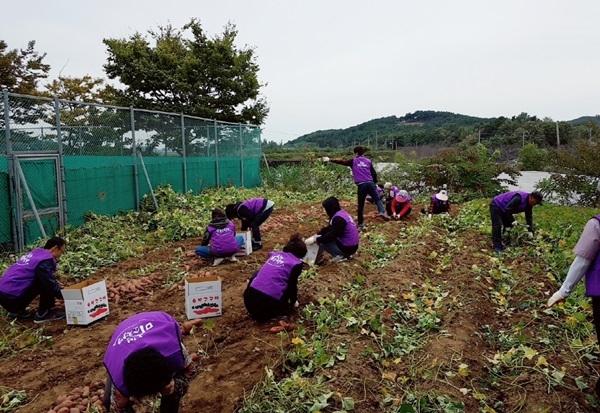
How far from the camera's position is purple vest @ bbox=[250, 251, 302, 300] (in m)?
4.41

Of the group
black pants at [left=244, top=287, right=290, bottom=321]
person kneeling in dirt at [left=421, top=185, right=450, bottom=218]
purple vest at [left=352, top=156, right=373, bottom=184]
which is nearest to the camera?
black pants at [left=244, top=287, right=290, bottom=321]

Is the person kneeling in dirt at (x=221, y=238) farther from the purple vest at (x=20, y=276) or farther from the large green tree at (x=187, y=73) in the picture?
the large green tree at (x=187, y=73)

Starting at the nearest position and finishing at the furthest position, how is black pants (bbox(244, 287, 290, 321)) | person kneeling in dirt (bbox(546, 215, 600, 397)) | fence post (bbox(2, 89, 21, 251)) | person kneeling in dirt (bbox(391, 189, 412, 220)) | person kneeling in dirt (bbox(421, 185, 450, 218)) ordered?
person kneeling in dirt (bbox(546, 215, 600, 397)), black pants (bbox(244, 287, 290, 321)), fence post (bbox(2, 89, 21, 251)), person kneeling in dirt (bbox(391, 189, 412, 220)), person kneeling in dirt (bbox(421, 185, 450, 218))

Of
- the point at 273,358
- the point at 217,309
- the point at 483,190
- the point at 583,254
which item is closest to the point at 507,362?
the point at 583,254

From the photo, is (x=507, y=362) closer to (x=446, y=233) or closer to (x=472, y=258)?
(x=472, y=258)

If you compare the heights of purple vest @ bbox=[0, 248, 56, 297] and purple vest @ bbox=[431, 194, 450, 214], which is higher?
purple vest @ bbox=[431, 194, 450, 214]

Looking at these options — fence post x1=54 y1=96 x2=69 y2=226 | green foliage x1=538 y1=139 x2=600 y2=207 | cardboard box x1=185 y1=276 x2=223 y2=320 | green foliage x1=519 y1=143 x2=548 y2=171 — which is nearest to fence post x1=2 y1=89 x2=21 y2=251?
fence post x1=54 y1=96 x2=69 y2=226

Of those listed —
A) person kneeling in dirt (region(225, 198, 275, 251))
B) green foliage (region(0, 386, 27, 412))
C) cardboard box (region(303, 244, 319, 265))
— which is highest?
person kneeling in dirt (region(225, 198, 275, 251))

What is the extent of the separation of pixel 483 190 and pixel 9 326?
45.1ft

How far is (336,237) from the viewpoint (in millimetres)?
6391

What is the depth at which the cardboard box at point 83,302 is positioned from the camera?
4.67 meters

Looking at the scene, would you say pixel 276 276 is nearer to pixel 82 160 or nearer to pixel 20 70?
pixel 82 160

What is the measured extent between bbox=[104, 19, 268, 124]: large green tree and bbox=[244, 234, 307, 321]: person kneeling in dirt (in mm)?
17345

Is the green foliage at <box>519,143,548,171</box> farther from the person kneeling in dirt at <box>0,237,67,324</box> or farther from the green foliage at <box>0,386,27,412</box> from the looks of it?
the green foliage at <box>0,386,27,412</box>
